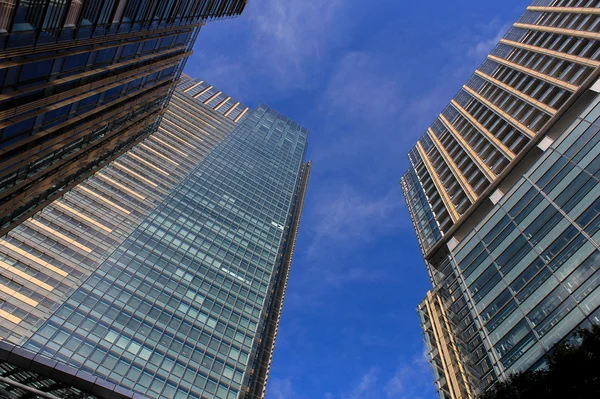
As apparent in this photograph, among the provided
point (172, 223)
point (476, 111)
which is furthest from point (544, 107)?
point (172, 223)

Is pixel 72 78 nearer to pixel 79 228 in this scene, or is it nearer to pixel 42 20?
pixel 42 20

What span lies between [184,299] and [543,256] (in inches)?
1512

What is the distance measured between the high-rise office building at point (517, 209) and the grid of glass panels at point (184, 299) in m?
23.1

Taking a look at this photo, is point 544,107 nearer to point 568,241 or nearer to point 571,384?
point 568,241

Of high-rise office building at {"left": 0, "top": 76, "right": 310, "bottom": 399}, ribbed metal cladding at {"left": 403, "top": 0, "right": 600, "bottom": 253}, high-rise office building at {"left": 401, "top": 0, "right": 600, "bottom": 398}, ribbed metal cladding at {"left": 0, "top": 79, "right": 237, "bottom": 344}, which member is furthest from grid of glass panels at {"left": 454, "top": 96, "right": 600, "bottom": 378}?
ribbed metal cladding at {"left": 0, "top": 79, "right": 237, "bottom": 344}

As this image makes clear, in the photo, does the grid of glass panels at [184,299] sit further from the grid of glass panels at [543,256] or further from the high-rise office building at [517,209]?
the grid of glass panels at [543,256]

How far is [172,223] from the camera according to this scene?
6253 cm

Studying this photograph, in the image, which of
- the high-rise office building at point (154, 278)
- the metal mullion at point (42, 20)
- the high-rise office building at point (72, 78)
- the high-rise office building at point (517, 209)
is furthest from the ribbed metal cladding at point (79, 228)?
the high-rise office building at point (517, 209)

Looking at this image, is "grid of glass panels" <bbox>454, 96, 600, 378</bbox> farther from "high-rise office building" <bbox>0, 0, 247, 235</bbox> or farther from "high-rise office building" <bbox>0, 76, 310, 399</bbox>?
"high-rise office building" <bbox>0, 0, 247, 235</bbox>

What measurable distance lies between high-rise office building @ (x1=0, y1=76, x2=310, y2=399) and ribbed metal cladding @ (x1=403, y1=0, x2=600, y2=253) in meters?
26.8

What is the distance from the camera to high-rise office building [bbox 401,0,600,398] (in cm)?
2931

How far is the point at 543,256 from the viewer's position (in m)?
31.7

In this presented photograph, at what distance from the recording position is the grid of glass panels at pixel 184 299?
40.9m

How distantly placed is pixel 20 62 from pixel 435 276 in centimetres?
4546
